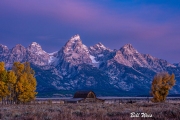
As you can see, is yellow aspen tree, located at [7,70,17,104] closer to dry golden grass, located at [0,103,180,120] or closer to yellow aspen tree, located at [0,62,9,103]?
yellow aspen tree, located at [0,62,9,103]

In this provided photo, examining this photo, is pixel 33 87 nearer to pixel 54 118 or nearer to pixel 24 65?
pixel 24 65

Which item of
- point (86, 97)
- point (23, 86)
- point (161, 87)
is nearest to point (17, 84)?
point (23, 86)

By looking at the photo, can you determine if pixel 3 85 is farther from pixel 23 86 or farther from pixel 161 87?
pixel 161 87

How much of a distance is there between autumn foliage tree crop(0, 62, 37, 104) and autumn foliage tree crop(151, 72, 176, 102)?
2989cm

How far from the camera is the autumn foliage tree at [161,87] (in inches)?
3105

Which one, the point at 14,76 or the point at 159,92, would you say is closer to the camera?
the point at 14,76

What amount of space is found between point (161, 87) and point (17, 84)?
35346 millimetres

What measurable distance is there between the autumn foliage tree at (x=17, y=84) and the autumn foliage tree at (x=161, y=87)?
29887 millimetres

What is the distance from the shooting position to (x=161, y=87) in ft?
263

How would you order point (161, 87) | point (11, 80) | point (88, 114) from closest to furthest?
point (88, 114), point (11, 80), point (161, 87)

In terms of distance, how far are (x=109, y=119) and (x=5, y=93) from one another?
155 feet

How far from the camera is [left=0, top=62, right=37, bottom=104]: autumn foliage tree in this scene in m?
68.1

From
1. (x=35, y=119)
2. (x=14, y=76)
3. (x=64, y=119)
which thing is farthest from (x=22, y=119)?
(x=14, y=76)

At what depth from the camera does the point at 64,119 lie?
24359 millimetres
